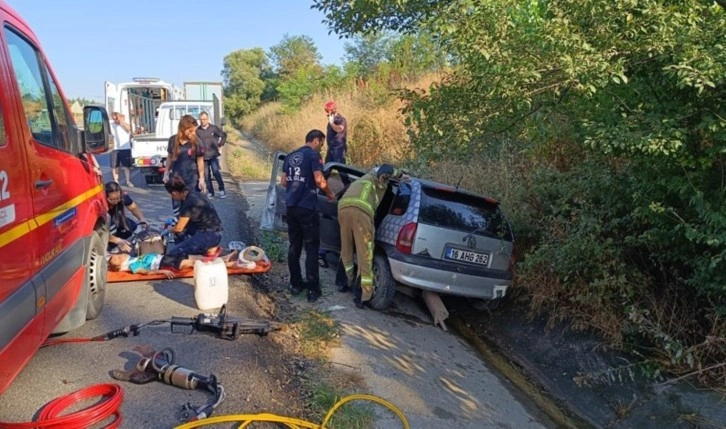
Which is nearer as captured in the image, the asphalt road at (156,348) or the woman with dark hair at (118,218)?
the asphalt road at (156,348)

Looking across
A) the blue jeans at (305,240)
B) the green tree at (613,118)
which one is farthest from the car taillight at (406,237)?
the blue jeans at (305,240)

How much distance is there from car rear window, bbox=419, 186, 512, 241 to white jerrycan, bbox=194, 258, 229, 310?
2138 mm

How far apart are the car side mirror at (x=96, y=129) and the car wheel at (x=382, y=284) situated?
119 inches

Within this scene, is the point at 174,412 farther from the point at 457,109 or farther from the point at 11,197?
the point at 457,109

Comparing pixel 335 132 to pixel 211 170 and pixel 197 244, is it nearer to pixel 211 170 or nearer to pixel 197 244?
pixel 211 170

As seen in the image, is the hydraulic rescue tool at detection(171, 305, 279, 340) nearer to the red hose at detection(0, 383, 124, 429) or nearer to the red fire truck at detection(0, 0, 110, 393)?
the red fire truck at detection(0, 0, 110, 393)

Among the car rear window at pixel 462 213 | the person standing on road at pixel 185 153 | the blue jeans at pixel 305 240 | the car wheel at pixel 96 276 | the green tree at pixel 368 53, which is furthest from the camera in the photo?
the green tree at pixel 368 53

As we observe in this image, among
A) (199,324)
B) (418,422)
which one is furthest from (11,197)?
(418,422)

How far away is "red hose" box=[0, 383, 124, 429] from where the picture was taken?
9.72 ft

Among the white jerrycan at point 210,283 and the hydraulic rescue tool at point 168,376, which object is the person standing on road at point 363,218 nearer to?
the white jerrycan at point 210,283

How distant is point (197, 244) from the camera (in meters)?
6.20

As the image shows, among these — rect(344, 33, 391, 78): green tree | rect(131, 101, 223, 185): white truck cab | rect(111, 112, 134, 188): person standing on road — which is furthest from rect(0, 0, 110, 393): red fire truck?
rect(344, 33, 391, 78): green tree

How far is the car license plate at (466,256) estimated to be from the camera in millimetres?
5816

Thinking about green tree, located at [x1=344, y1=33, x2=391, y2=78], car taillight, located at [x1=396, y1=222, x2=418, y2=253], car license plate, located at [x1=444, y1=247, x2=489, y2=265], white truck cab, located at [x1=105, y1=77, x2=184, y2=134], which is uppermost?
green tree, located at [x1=344, y1=33, x2=391, y2=78]
